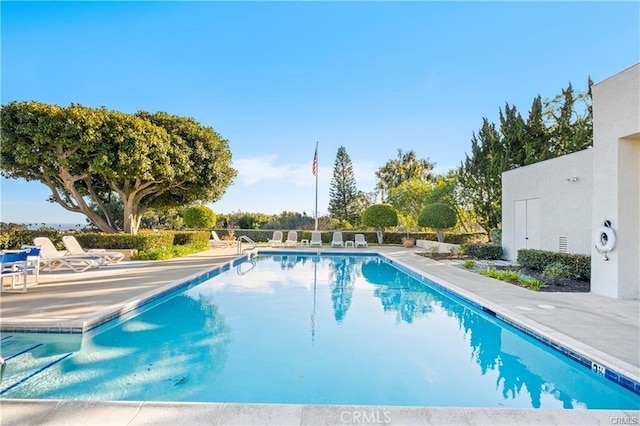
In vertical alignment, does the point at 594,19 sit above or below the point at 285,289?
above

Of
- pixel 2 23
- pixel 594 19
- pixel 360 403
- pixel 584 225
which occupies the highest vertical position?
pixel 594 19

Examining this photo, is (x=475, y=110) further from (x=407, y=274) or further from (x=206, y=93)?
(x=206, y=93)

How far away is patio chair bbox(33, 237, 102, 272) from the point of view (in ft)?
30.3

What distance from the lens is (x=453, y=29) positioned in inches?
454

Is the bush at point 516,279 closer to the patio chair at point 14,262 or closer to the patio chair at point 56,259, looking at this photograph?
the patio chair at point 14,262

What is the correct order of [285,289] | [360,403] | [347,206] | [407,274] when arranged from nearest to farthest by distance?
[360,403]
[285,289]
[407,274]
[347,206]

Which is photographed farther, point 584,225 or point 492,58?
point 492,58

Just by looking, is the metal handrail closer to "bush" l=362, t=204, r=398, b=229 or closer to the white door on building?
"bush" l=362, t=204, r=398, b=229

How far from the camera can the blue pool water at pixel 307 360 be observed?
137 inches

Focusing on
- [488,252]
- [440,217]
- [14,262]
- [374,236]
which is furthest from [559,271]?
[374,236]

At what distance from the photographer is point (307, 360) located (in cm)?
437

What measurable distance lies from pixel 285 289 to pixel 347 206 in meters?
24.2

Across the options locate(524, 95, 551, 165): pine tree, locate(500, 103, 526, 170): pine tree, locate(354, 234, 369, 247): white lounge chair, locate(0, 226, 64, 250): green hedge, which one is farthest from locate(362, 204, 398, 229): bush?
locate(0, 226, 64, 250): green hedge

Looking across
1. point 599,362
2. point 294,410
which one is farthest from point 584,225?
point 294,410
